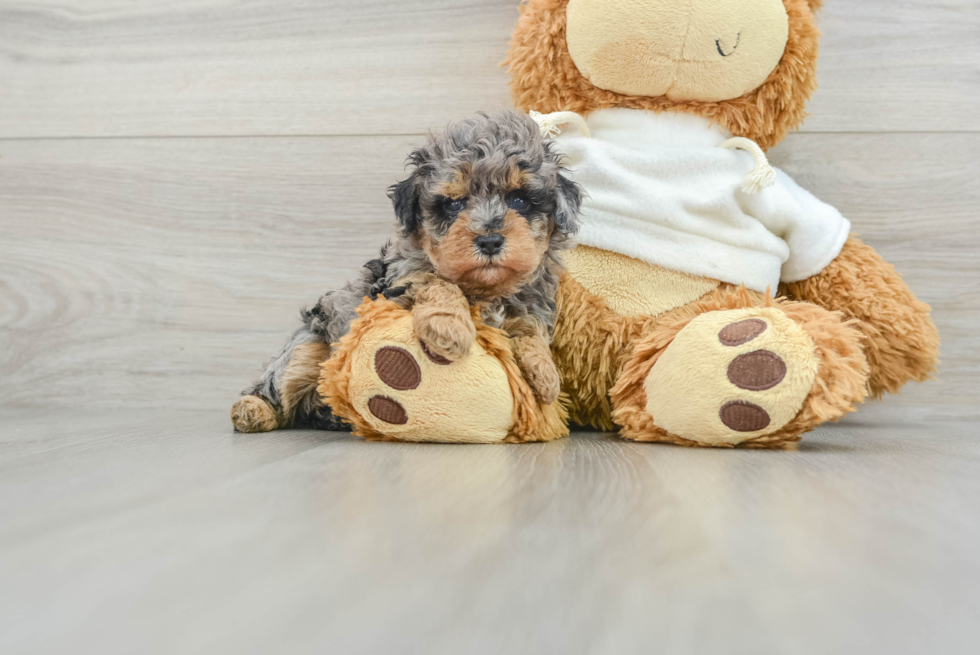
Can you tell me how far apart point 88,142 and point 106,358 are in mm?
436

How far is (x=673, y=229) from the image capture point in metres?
1.09

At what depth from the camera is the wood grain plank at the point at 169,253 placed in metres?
1.40

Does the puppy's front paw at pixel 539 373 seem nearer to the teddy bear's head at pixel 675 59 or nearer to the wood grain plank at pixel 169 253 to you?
the teddy bear's head at pixel 675 59

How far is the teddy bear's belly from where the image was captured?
109cm

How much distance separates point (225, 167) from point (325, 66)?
0.28 m

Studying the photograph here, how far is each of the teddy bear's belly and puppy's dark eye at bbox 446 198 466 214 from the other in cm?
27

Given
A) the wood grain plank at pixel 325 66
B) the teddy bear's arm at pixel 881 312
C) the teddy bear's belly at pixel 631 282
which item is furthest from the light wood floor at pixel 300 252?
the teddy bear's belly at pixel 631 282

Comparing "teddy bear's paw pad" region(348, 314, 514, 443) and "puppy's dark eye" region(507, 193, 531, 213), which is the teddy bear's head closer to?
"puppy's dark eye" region(507, 193, 531, 213)

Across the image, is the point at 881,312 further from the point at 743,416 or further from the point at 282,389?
the point at 282,389

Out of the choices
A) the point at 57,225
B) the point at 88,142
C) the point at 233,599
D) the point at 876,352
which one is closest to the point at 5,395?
the point at 57,225

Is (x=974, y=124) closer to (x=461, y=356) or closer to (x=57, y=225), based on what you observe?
(x=461, y=356)

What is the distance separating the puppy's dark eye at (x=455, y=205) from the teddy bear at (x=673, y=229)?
0.15m

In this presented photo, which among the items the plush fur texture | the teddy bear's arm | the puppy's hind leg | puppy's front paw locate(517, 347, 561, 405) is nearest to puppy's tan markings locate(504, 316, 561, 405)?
puppy's front paw locate(517, 347, 561, 405)

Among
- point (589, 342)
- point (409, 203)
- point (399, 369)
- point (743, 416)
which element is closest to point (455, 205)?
point (409, 203)
